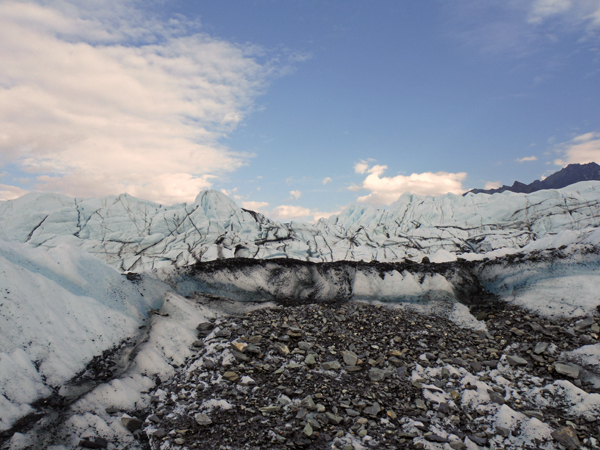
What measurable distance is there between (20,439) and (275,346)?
313cm

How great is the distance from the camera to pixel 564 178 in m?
75.9

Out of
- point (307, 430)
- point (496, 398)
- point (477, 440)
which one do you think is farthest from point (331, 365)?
point (496, 398)

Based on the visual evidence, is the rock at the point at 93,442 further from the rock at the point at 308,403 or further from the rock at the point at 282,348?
the rock at the point at 282,348

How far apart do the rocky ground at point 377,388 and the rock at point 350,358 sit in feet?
0.07

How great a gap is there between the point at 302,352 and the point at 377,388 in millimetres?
1305

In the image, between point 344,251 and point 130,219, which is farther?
point 130,219

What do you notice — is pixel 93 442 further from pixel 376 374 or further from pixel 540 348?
pixel 540 348

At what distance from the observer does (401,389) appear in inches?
173

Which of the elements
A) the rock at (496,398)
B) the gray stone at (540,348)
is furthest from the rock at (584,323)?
the rock at (496,398)

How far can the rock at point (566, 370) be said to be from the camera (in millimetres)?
4516

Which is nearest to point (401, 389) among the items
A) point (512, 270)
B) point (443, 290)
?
point (443, 290)

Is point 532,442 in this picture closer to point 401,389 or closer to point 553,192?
point 401,389

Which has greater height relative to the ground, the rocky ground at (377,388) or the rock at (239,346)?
the rock at (239,346)

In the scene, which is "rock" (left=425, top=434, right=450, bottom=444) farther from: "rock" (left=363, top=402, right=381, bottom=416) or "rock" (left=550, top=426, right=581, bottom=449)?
"rock" (left=550, top=426, right=581, bottom=449)
